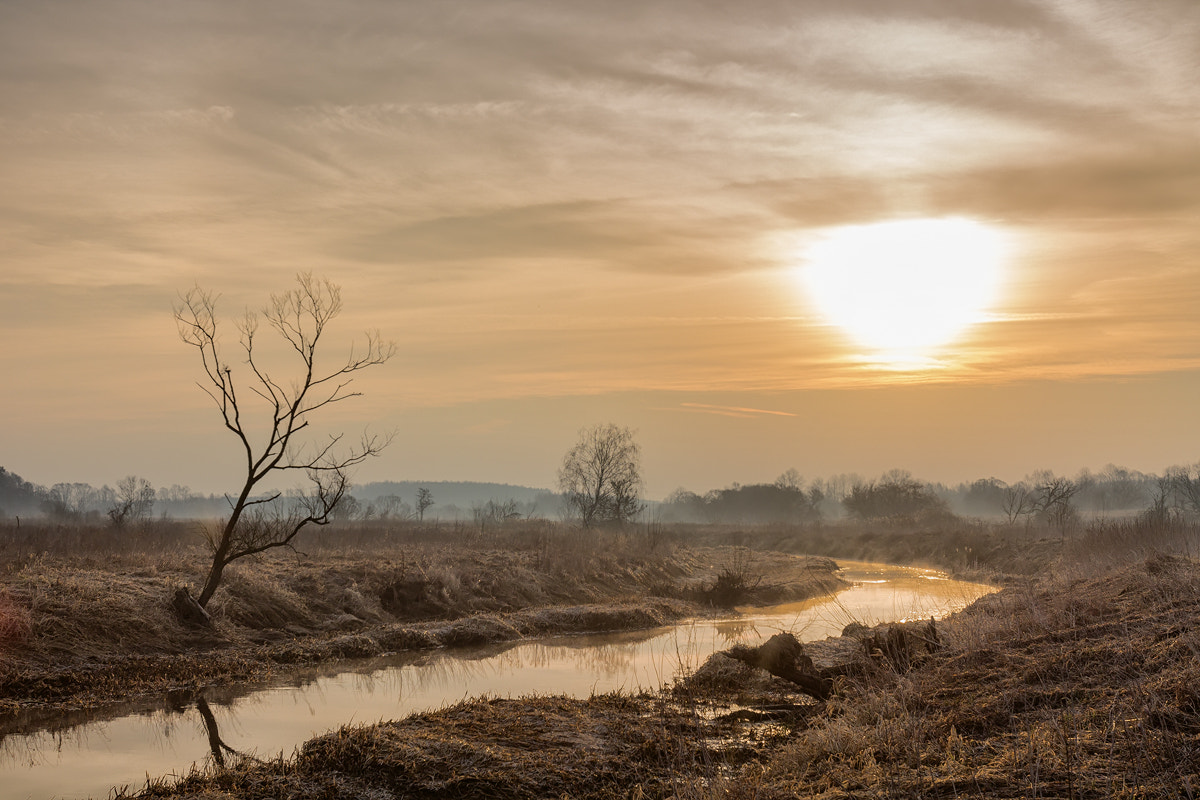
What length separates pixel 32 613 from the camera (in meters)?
16.0

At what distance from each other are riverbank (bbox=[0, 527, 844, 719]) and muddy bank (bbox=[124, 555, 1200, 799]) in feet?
23.4

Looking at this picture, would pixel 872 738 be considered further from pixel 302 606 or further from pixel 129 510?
pixel 129 510

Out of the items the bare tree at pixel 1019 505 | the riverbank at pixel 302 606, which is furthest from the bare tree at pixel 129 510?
the bare tree at pixel 1019 505

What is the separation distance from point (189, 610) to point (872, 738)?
15.0 m

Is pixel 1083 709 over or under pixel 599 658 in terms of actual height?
over

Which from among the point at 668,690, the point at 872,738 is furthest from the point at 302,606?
the point at 872,738

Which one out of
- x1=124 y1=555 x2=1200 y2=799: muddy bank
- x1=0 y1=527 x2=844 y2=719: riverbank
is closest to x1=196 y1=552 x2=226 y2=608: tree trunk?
x1=0 y1=527 x2=844 y2=719: riverbank

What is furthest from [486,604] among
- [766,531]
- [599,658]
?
[766,531]

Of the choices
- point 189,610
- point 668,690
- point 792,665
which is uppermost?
point 189,610

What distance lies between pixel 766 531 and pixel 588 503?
1905 centimetres

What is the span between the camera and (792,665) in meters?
13.6

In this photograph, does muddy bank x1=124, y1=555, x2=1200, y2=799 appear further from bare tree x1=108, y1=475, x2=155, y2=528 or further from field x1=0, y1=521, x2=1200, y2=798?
bare tree x1=108, y1=475, x2=155, y2=528

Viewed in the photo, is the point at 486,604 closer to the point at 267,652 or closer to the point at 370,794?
the point at 267,652

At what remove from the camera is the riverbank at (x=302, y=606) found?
15.2 meters
